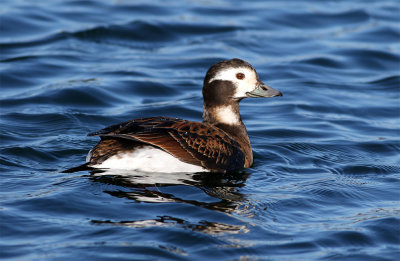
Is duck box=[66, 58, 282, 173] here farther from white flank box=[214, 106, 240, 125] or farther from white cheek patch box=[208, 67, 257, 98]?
white flank box=[214, 106, 240, 125]

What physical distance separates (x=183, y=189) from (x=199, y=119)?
3865mm

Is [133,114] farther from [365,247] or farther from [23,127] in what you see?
[365,247]

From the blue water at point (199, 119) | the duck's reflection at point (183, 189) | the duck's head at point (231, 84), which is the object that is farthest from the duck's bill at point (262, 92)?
the duck's reflection at point (183, 189)

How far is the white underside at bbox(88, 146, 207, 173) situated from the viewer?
7801 mm

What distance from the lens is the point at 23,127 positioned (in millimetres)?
10320

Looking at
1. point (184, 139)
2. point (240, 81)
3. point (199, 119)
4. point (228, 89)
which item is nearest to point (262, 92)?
point (240, 81)

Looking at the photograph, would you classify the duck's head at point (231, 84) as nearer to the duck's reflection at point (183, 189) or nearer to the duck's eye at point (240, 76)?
the duck's eye at point (240, 76)

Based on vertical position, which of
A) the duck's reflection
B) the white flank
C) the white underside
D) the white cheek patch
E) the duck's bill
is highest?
the white cheek patch

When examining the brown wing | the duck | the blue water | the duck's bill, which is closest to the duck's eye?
the duck

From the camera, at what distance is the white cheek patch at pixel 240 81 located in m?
Result: 8.81

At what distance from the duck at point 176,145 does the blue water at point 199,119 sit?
137 millimetres

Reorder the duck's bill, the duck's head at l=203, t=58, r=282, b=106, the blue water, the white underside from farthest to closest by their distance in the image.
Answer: the duck's bill → the duck's head at l=203, t=58, r=282, b=106 → the white underside → the blue water

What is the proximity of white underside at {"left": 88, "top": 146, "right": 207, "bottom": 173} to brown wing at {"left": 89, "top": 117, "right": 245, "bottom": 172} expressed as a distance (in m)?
0.09

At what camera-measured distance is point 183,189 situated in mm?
7641
